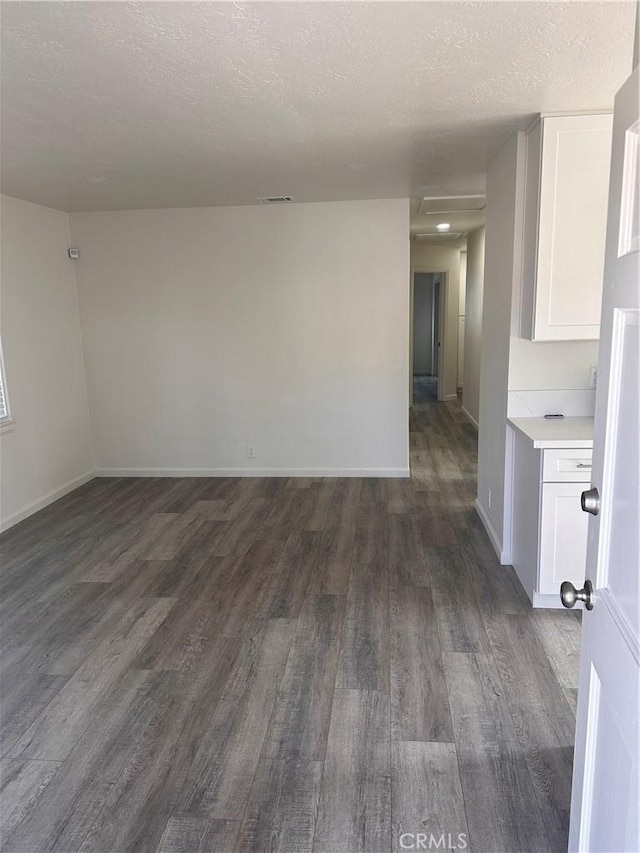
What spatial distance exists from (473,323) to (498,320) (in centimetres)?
425

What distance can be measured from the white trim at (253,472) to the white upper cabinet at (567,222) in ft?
8.46

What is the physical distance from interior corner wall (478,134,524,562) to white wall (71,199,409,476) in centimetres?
121

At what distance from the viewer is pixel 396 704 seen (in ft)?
7.27

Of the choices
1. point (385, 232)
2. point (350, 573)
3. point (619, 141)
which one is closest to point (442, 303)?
point (385, 232)

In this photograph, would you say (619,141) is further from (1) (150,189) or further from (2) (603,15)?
(1) (150,189)

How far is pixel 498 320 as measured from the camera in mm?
3527

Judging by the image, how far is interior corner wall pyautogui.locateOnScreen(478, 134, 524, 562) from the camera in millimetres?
3158

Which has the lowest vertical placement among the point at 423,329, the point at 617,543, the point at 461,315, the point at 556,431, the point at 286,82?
the point at 556,431

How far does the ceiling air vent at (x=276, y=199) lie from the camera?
180 inches

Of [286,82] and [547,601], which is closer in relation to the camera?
[286,82]

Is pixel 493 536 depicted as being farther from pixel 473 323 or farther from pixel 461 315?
pixel 461 315

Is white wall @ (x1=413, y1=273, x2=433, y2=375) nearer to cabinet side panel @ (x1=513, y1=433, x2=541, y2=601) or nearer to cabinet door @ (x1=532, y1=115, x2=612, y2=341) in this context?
cabinet side panel @ (x1=513, y1=433, x2=541, y2=601)

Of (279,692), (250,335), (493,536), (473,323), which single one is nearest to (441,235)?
(473,323)

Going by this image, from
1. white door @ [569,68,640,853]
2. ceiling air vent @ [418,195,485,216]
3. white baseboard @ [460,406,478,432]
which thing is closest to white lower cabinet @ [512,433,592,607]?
white door @ [569,68,640,853]
